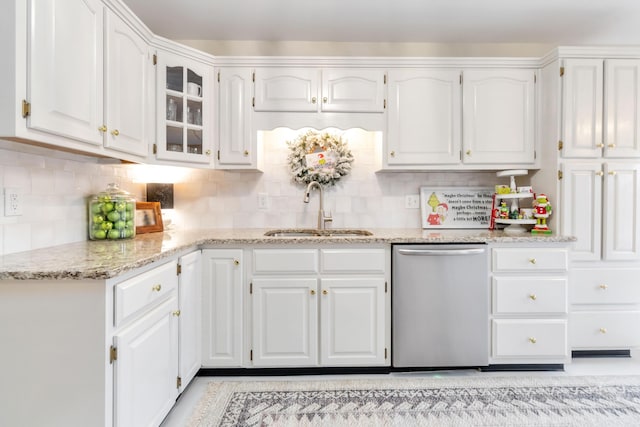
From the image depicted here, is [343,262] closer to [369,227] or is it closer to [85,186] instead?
[369,227]

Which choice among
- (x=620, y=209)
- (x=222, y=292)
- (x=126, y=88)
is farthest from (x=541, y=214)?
(x=126, y=88)

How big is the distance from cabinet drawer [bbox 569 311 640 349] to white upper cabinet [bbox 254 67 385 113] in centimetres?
203

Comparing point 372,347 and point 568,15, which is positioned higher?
point 568,15

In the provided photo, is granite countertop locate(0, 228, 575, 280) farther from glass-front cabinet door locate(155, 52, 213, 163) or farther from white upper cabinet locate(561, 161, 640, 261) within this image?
glass-front cabinet door locate(155, 52, 213, 163)

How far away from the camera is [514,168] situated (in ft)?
8.41

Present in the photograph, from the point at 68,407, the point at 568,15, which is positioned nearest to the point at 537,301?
the point at 568,15

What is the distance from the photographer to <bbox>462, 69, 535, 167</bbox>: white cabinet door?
99.7 inches

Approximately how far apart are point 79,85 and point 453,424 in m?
2.36

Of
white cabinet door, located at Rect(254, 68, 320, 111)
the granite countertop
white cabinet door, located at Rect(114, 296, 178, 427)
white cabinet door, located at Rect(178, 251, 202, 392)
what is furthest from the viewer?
white cabinet door, located at Rect(254, 68, 320, 111)

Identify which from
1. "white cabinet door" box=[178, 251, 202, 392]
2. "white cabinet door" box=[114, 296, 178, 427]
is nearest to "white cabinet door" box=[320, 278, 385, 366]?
"white cabinet door" box=[178, 251, 202, 392]

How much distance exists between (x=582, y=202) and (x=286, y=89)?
2.18m

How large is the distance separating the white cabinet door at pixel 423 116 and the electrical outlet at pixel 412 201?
0.40 metres

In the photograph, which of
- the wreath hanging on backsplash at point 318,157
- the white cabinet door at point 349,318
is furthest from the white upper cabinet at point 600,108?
the white cabinet door at point 349,318

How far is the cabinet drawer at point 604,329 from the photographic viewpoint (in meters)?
2.42
